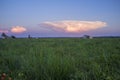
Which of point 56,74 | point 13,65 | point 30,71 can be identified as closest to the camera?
point 56,74

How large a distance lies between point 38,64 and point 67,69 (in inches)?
34.3

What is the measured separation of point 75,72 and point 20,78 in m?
1.41

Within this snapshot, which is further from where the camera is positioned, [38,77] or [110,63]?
[110,63]

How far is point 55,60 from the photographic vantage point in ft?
18.1

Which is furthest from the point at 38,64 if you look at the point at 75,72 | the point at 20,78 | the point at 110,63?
the point at 110,63

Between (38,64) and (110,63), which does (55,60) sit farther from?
(110,63)

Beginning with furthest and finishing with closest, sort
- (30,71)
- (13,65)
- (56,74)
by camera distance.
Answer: (13,65) → (30,71) → (56,74)

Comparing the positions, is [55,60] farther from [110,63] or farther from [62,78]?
[110,63]

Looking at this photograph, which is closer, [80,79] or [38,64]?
[80,79]

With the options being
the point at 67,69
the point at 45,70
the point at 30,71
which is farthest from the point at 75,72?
the point at 30,71

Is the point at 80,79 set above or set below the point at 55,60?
below

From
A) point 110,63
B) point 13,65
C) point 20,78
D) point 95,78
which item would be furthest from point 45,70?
point 110,63

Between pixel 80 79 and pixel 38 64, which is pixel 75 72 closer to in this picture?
pixel 80 79

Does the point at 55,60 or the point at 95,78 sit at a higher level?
the point at 55,60
